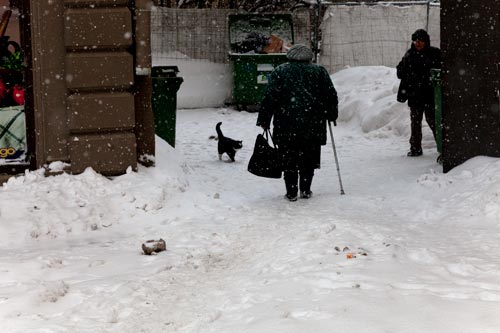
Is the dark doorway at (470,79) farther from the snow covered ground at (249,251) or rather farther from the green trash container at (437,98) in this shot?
the green trash container at (437,98)

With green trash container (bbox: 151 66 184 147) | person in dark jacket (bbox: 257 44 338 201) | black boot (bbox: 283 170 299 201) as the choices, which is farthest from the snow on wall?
black boot (bbox: 283 170 299 201)

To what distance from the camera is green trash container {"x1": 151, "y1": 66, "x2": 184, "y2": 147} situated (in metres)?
10.4

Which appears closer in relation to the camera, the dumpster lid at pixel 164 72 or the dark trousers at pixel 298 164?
the dark trousers at pixel 298 164

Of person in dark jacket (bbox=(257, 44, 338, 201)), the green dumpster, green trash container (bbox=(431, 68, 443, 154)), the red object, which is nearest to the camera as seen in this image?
the red object

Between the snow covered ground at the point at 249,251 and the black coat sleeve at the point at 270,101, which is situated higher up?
the black coat sleeve at the point at 270,101

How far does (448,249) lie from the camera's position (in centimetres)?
625

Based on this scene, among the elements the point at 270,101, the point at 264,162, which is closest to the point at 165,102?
the point at 270,101

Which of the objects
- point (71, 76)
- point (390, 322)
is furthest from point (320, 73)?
point (390, 322)

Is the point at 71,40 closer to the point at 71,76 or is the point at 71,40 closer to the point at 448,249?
the point at 71,76

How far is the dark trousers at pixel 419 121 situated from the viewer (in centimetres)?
1114

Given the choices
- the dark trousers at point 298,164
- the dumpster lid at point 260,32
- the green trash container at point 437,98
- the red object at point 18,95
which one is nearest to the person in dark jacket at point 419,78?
the green trash container at point 437,98

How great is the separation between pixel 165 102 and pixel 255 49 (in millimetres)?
7490

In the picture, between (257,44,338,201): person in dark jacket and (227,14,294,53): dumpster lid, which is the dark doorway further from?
(227,14,294,53): dumpster lid

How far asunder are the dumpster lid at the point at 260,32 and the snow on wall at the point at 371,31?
3.63 ft
